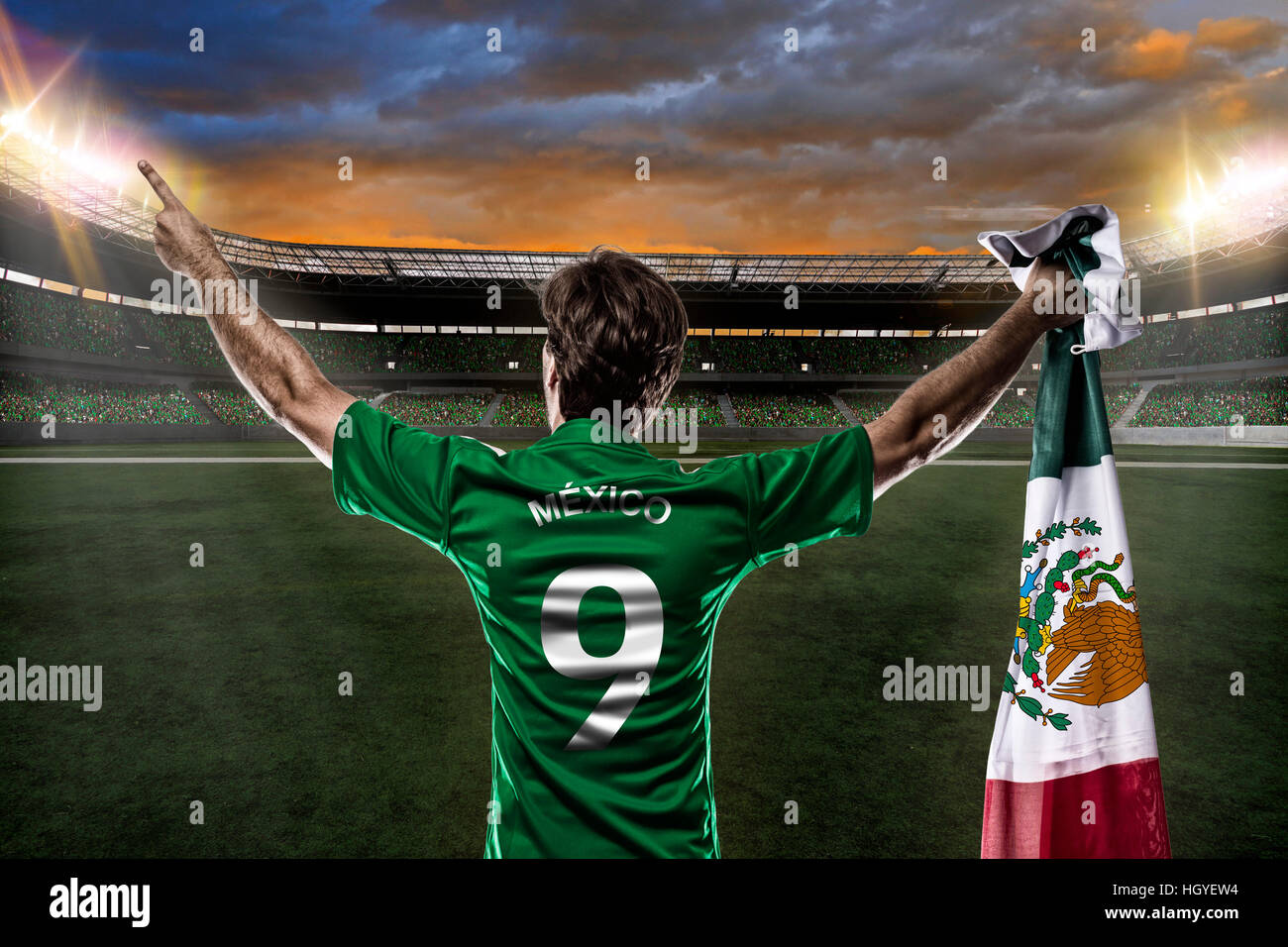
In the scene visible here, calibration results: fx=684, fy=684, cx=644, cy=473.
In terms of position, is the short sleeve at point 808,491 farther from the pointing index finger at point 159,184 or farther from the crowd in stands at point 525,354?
the crowd in stands at point 525,354

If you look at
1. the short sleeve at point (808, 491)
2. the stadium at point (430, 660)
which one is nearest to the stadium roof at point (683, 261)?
the stadium at point (430, 660)

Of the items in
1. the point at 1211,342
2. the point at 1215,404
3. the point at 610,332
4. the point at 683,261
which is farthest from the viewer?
the point at 1211,342

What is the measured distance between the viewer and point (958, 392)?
1.57 meters

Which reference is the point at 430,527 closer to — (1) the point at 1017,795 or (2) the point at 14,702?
(1) the point at 1017,795

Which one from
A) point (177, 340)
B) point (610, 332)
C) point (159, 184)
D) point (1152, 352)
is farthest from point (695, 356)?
point (610, 332)

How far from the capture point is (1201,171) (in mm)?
38844

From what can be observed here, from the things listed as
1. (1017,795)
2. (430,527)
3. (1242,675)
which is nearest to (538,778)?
(430,527)

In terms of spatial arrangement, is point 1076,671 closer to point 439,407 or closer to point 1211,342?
point 439,407

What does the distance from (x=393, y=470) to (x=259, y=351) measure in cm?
49

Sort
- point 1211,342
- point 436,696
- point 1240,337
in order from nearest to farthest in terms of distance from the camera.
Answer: point 436,696, point 1240,337, point 1211,342

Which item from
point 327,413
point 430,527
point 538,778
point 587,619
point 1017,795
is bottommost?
point 1017,795

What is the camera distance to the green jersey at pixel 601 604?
1330 mm

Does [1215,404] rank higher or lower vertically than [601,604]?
higher
